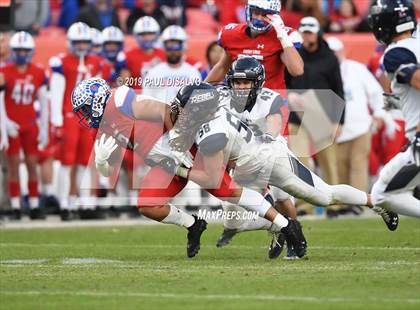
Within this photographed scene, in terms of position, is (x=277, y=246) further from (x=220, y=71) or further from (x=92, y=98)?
(x=92, y=98)

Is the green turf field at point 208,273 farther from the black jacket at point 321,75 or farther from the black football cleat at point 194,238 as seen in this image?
the black jacket at point 321,75

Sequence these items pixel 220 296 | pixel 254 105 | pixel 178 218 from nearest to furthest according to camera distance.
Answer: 1. pixel 220 296
2. pixel 178 218
3. pixel 254 105

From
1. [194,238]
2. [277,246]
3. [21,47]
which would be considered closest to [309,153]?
[21,47]

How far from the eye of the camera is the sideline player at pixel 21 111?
12734 millimetres

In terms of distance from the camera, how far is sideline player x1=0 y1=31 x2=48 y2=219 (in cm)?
1273

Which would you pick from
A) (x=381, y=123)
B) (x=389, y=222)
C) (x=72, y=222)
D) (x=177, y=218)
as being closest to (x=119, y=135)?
(x=177, y=218)

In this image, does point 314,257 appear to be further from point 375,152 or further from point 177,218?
point 375,152

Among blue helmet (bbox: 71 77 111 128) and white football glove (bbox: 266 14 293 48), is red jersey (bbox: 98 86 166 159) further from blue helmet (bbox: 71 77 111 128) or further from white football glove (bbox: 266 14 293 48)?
white football glove (bbox: 266 14 293 48)

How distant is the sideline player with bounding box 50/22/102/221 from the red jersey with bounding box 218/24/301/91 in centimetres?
418

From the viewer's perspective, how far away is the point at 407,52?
277 inches

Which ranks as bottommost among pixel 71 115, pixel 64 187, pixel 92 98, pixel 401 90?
pixel 64 187

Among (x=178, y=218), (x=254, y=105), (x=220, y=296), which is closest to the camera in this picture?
(x=220, y=296)

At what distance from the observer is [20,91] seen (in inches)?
504

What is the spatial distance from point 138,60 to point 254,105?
5238 millimetres
